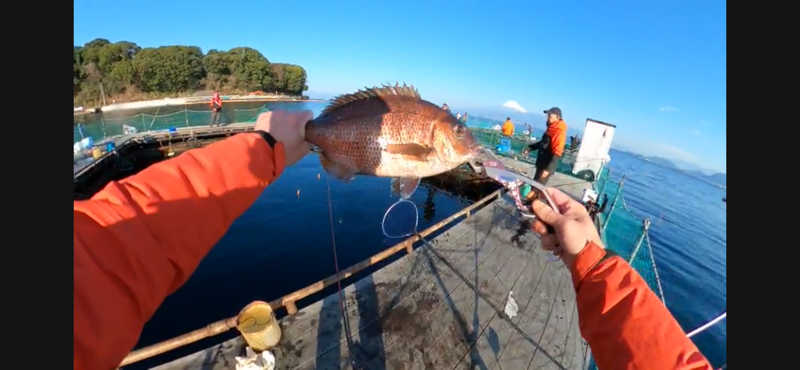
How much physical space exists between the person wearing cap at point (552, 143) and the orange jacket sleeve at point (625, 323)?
6009mm

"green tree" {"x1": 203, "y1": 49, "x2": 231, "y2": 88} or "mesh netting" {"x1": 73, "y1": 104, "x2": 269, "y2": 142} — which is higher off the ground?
"green tree" {"x1": 203, "y1": 49, "x2": 231, "y2": 88}

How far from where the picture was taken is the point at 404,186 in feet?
7.08

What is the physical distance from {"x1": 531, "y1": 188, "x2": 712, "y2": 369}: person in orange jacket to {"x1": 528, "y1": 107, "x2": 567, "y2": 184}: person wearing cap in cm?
581

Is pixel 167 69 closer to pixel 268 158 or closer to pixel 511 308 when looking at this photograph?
pixel 268 158

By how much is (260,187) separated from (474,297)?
15.6 ft

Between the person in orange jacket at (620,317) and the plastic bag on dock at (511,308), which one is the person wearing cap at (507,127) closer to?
the plastic bag on dock at (511,308)

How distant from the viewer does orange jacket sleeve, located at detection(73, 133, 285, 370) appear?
2.59 feet

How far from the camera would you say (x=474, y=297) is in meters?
5.17

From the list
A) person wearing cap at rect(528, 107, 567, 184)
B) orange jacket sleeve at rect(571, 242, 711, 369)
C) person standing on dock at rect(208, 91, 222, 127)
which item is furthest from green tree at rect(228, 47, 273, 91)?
orange jacket sleeve at rect(571, 242, 711, 369)

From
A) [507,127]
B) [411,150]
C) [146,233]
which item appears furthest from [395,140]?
[507,127]

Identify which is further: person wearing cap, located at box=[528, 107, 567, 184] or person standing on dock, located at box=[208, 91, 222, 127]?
person standing on dock, located at box=[208, 91, 222, 127]

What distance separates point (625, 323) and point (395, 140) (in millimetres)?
1772

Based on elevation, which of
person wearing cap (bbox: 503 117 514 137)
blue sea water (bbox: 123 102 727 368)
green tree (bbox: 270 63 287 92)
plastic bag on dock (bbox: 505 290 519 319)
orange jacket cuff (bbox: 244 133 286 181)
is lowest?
blue sea water (bbox: 123 102 727 368)

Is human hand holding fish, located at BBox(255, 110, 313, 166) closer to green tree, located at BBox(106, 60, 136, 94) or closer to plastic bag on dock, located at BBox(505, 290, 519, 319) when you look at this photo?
plastic bag on dock, located at BBox(505, 290, 519, 319)
